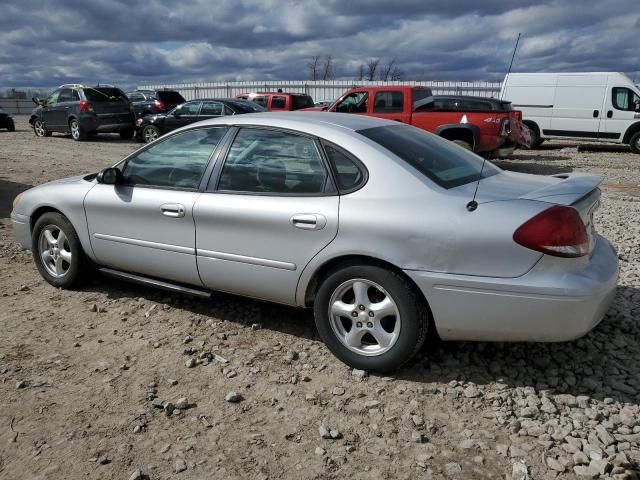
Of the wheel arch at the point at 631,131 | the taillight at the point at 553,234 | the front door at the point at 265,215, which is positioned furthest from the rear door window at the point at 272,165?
the wheel arch at the point at 631,131

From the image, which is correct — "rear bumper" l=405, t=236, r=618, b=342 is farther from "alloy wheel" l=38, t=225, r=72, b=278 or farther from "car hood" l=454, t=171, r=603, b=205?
"alloy wheel" l=38, t=225, r=72, b=278

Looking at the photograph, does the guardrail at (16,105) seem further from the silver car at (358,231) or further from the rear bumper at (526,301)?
the rear bumper at (526,301)

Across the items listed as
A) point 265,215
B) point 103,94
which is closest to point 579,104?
point 103,94

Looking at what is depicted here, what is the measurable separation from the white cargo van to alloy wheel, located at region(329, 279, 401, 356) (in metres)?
15.8

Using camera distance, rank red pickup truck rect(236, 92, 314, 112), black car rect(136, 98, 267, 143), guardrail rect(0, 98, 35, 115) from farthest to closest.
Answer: guardrail rect(0, 98, 35, 115) < red pickup truck rect(236, 92, 314, 112) < black car rect(136, 98, 267, 143)

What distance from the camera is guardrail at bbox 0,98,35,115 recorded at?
4209cm

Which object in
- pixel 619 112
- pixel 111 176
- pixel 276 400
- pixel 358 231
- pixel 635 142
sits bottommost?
pixel 276 400

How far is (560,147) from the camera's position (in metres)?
18.9

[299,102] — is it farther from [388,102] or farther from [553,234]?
[553,234]

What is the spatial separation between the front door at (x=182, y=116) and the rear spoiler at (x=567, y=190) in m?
13.8

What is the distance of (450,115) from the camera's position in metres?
12.0

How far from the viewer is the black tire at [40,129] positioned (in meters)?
19.4

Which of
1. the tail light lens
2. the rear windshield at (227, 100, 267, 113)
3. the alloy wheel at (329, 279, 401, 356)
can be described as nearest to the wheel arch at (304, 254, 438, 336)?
the alloy wheel at (329, 279, 401, 356)

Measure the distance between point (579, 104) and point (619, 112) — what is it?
1108 millimetres
